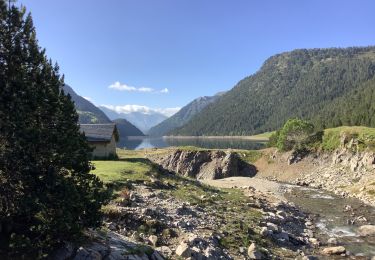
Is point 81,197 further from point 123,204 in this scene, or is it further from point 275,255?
point 275,255

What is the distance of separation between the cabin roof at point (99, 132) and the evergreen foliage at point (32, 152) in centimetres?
4150

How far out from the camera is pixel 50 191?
15.0 metres

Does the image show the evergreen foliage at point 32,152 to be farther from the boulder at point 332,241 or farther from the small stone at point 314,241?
the boulder at point 332,241

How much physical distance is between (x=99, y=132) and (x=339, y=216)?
37038 mm

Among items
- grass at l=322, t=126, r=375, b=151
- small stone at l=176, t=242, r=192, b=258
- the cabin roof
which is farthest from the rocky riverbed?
grass at l=322, t=126, r=375, b=151

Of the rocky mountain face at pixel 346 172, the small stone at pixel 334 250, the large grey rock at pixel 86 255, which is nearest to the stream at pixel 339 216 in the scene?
the small stone at pixel 334 250

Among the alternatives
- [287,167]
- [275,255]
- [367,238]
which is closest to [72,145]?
[275,255]

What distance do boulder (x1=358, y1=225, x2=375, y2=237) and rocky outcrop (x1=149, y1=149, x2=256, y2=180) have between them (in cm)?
5519

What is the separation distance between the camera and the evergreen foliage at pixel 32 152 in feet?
47.0

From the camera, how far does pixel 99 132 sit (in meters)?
60.1

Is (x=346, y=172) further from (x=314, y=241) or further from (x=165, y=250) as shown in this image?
(x=165, y=250)

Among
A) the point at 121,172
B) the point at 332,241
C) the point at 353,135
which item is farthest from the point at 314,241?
the point at 353,135

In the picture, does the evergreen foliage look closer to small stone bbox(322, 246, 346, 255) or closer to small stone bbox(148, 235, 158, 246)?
small stone bbox(148, 235, 158, 246)

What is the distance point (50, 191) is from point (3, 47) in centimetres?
602
